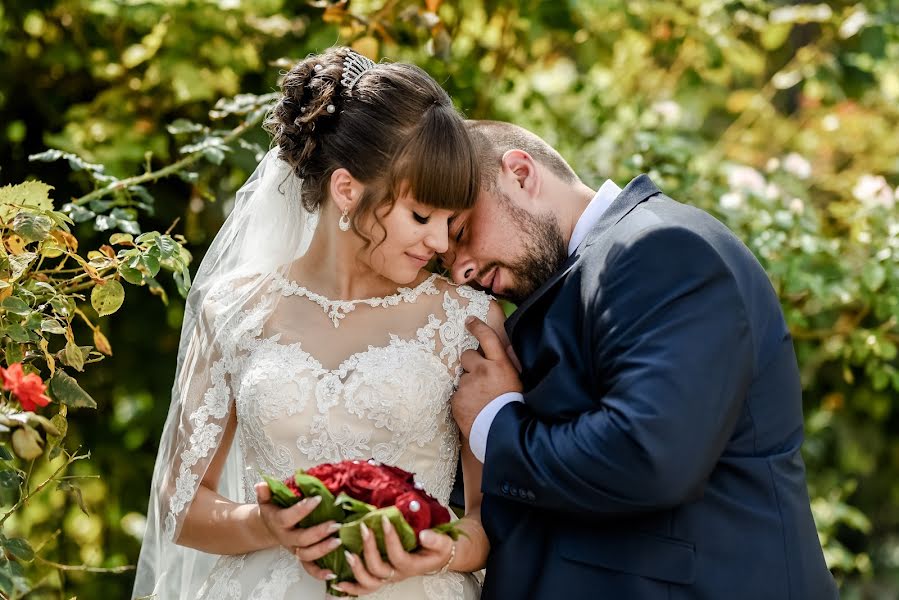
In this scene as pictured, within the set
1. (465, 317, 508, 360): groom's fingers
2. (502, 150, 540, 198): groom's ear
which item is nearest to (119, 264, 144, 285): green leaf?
(465, 317, 508, 360): groom's fingers

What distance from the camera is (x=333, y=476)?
2.26 meters

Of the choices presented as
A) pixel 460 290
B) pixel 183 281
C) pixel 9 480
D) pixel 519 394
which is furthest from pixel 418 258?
pixel 9 480

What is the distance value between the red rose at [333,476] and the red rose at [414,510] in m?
0.13

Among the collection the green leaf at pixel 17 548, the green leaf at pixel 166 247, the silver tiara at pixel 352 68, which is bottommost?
the green leaf at pixel 17 548

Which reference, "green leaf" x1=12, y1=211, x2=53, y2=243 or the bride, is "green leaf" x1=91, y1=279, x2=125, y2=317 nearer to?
"green leaf" x1=12, y1=211, x2=53, y2=243

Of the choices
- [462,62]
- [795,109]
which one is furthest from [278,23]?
[795,109]

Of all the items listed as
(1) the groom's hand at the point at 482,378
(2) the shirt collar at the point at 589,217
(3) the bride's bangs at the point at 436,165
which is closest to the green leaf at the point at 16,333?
(3) the bride's bangs at the point at 436,165

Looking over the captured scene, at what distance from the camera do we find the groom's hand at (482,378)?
2.67m

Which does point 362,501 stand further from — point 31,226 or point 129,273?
point 31,226

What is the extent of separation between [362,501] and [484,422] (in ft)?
1.61

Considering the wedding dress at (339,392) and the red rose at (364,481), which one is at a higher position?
the red rose at (364,481)

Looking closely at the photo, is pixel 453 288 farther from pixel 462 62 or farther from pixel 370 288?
pixel 462 62

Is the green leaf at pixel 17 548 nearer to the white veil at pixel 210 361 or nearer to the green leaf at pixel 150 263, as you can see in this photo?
the white veil at pixel 210 361

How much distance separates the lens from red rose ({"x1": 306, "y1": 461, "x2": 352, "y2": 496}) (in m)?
2.23
